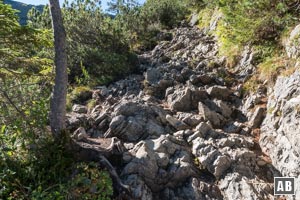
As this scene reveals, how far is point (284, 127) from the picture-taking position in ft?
21.4

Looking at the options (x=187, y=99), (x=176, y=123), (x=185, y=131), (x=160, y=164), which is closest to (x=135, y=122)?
(x=176, y=123)

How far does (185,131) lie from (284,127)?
2.41 meters

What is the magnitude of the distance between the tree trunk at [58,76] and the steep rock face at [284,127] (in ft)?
16.5

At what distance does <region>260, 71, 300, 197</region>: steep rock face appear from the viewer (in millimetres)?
5965

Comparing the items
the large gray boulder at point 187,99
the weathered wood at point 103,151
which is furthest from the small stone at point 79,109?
the large gray boulder at point 187,99

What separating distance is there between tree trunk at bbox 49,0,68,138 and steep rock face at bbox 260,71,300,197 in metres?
5.04

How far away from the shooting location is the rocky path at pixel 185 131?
5.99 m

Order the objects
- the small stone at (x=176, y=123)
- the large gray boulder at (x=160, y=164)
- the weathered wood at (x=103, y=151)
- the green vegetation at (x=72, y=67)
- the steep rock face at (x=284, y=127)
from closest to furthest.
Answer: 1. the green vegetation at (x=72, y=67)
2. the weathered wood at (x=103, y=151)
3. the steep rock face at (x=284, y=127)
4. the large gray boulder at (x=160, y=164)
5. the small stone at (x=176, y=123)

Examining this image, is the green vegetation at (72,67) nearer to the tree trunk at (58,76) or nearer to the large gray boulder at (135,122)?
the tree trunk at (58,76)

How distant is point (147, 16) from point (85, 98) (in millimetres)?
9829

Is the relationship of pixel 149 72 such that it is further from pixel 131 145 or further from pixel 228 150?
pixel 228 150

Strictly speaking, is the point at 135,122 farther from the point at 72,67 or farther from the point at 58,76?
the point at 72,67

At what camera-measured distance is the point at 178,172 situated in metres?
6.18

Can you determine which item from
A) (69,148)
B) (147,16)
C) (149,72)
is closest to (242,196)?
(69,148)
